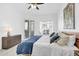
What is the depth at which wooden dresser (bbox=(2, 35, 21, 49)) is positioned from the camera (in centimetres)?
306

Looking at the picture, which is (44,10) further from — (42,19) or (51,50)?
(51,50)

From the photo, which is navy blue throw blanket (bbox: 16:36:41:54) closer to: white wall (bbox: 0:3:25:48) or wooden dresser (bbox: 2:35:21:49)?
wooden dresser (bbox: 2:35:21:49)

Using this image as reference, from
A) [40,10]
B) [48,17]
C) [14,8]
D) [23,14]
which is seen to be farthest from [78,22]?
[14,8]

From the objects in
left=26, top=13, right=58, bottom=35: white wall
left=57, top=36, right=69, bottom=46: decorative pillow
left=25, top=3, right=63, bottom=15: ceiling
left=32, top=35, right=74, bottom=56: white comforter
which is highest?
left=25, top=3, right=63, bottom=15: ceiling

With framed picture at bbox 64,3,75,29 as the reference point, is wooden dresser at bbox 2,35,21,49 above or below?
below

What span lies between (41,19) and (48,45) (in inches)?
34.0

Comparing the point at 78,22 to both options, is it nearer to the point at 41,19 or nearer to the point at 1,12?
the point at 41,19

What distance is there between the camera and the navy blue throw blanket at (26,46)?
107 inches

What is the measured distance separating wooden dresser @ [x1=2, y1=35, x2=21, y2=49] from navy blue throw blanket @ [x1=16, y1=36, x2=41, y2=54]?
0.18 meters

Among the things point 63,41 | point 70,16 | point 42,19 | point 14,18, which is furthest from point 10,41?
point 70,16

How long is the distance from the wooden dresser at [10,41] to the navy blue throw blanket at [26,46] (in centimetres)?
18

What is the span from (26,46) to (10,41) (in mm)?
746

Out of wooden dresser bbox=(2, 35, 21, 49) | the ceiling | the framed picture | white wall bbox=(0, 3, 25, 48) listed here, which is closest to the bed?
wooden dresser bbox=(2, 35, 21, 49)

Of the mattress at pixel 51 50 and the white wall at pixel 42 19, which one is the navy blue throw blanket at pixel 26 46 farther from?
the white wall at pixel 42 19
